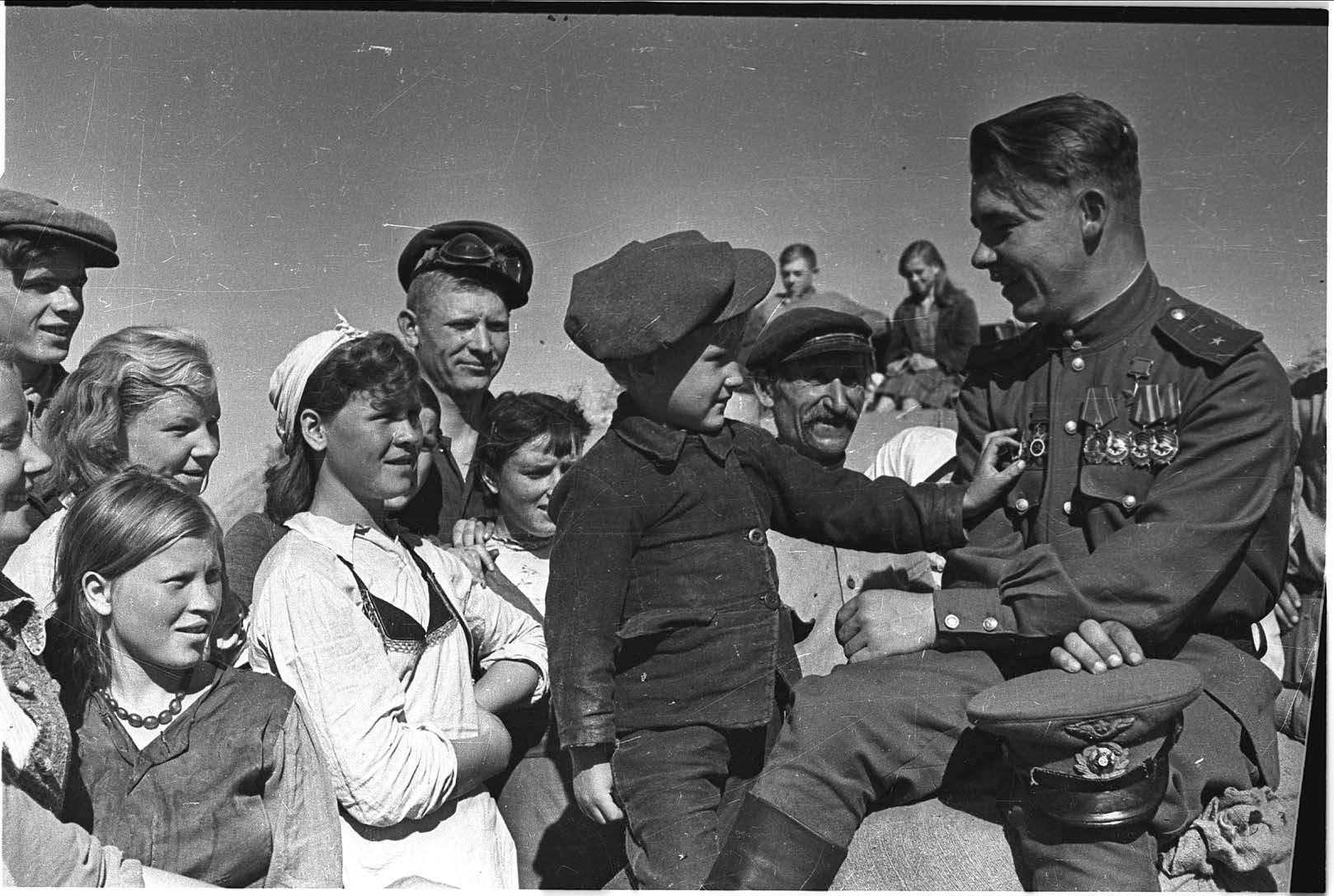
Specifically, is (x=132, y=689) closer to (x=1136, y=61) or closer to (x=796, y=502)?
(x=796, y=502)

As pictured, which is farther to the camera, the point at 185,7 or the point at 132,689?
the point at 185,7

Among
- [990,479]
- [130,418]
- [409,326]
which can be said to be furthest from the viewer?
[409,326]

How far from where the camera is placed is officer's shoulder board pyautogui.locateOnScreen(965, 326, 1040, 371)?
14.8 ft

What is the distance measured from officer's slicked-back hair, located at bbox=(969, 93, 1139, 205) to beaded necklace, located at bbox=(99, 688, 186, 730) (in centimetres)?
221

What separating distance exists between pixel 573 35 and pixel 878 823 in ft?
6.41

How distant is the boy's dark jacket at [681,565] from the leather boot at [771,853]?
22 centimetres

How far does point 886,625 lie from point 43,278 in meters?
2.12

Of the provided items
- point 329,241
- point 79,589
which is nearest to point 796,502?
point 329,241

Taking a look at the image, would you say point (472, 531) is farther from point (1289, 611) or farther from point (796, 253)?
point (1289, 611)

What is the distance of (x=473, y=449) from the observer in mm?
4617

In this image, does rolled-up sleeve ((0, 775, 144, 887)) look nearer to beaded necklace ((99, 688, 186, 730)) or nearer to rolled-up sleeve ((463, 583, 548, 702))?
beaded necklace ((99, 688, 186, 730))

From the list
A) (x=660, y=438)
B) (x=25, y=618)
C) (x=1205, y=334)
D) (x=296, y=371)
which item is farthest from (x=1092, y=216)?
(x=25, y=618)

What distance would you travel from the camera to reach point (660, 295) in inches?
168

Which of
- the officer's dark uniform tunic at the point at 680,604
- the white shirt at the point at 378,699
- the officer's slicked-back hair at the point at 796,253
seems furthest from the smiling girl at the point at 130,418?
the officer's slicked-back hair at the point at 796,253
